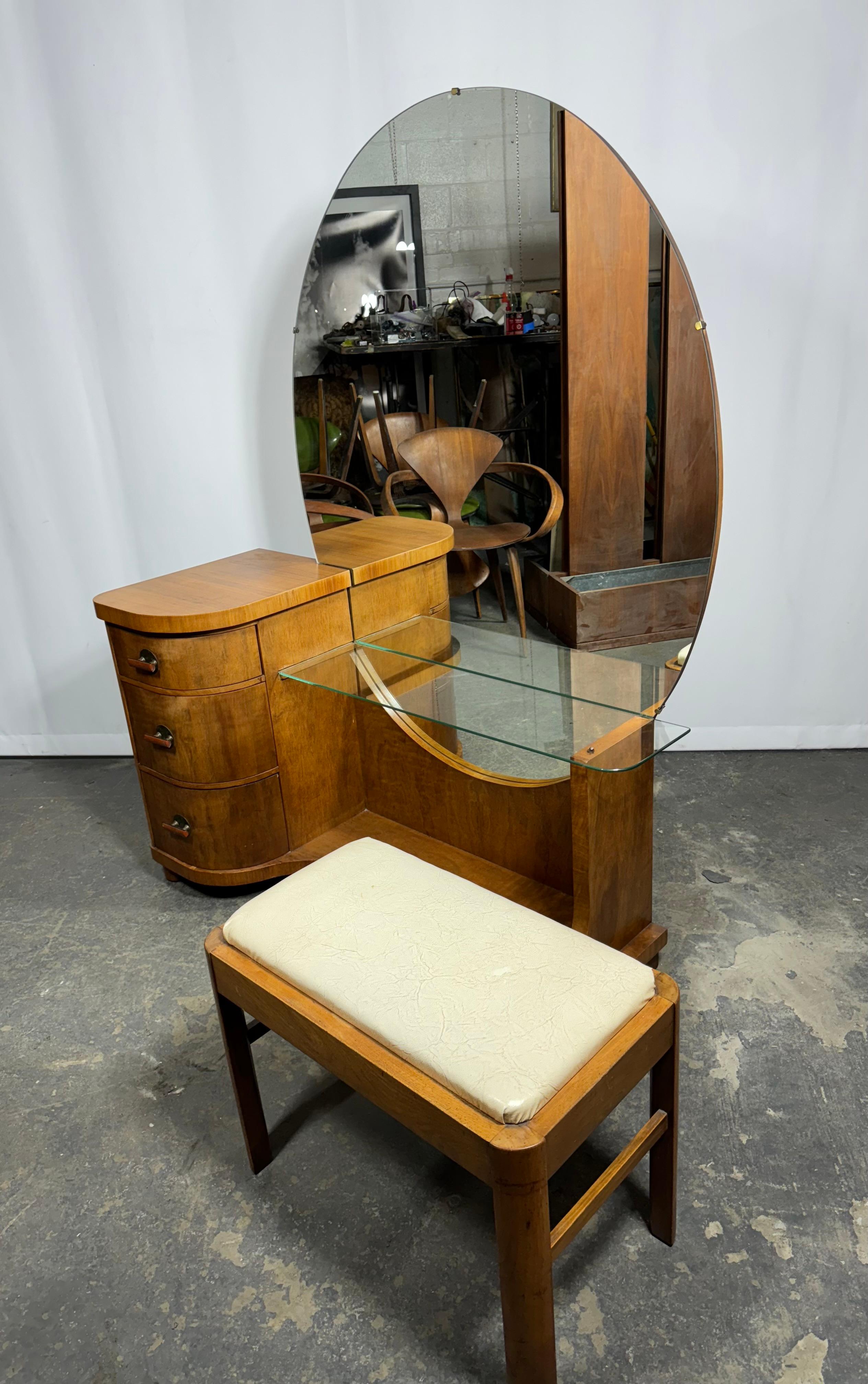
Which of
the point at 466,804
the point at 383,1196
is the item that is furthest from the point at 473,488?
the point at 383,1196

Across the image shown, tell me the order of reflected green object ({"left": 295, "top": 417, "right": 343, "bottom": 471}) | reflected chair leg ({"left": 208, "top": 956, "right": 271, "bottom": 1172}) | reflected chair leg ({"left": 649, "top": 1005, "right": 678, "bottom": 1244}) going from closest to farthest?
reflected chair leg ({"left": 649, "top": 1005, "right": 678, "bottom": 1244})
reflected chair leg ({"left": 208, "top": 956, "right": 271, "bottom": 1172})
reflected green object ({"left": 295, "top": 417, "right": 343, "bottom": 471})

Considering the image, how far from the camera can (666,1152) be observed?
1.26m

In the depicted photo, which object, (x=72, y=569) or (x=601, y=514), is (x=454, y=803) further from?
(x=72, y=569)

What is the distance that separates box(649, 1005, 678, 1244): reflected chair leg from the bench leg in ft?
0.85

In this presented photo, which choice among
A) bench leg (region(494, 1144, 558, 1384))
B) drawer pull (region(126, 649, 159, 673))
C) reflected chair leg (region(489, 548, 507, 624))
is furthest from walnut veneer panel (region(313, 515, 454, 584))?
bench leg (region(494, 1144, 558, 1384))

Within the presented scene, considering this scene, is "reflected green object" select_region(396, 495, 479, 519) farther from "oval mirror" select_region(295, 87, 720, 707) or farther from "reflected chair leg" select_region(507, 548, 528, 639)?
"reflected chair leg" select_region(507, 548, 528, 639)

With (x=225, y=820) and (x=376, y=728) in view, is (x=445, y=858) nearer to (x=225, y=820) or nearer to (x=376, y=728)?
(x=376, y=728)

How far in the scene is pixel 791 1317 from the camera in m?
1.22

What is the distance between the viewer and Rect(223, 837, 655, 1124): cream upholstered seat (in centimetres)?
105

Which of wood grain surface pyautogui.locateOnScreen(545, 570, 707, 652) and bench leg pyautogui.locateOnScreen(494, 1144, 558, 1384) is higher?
wood grain surface pyautogui.locateOnScreen(545, 570, 707, 652)

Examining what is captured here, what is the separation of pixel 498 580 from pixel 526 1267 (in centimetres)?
130

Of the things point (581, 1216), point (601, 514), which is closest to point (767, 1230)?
point (581, 1216)

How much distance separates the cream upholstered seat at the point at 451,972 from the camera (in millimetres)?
1047

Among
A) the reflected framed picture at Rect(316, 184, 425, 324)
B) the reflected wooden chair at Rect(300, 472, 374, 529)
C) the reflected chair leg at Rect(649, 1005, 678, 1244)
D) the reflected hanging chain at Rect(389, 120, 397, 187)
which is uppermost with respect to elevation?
the reflected hanging chain at Rect(389, 120, 397, 187)
